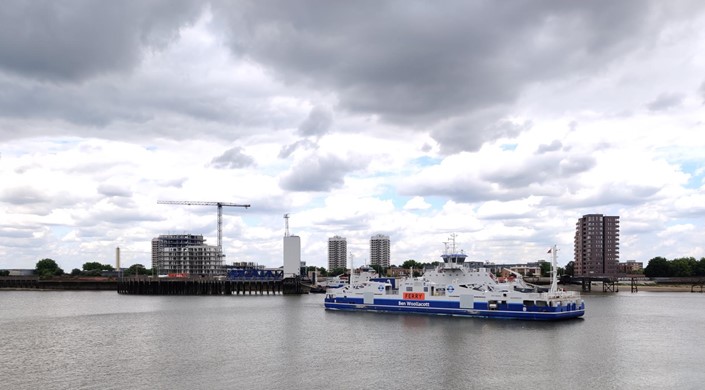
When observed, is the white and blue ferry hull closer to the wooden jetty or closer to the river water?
the river water

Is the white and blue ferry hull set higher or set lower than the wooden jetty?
higher

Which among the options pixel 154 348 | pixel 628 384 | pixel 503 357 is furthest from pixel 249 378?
pixel 628 384

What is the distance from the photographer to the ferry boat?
85938 mm

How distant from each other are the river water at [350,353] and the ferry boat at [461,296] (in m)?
2.68

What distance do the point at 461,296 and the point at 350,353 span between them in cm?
3654

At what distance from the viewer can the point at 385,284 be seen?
342 feet

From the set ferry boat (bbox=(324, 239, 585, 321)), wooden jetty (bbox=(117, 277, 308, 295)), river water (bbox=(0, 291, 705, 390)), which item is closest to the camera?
river water (bbox=(0, 291, 705, 390))

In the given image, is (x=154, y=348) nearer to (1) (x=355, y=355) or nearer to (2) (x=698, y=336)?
→ (1) (x=355, y=355)

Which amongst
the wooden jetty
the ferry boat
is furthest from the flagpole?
the wooden jetty

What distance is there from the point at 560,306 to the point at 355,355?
135 feet

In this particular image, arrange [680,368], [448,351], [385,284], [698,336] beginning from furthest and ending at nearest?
[385,284], [698,336], [448,351], [680,368]

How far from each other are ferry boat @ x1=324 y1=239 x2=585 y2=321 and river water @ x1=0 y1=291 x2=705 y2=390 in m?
2.68

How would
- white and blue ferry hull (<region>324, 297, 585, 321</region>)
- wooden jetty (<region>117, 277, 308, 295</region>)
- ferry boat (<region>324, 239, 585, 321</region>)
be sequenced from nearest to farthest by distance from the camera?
1. white and blue ferry hull (<region>324, 297, 585, 321</region>)
2. ferry boat (<region>324, 239, 585, 321</region>)
3. wooden jetty (<region>117, 277, 308, 295</region>)

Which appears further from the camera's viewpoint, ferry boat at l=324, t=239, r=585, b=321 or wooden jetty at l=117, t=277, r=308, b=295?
wooden jetty at l=117, t=277, r=308, b=295
